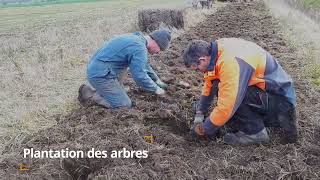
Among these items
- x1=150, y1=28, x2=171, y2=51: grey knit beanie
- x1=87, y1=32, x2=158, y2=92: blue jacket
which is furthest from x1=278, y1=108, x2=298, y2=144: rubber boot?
x1=87, y1=32, x2=158, y2=92: blue jacket

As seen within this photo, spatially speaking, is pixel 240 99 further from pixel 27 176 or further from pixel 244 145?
pixel 27 176

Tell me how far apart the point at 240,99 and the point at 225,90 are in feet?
0.62

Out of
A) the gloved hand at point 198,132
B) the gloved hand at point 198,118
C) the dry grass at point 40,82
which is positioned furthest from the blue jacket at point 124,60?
the gloved hand at point 198,132

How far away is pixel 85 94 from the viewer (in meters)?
7.09

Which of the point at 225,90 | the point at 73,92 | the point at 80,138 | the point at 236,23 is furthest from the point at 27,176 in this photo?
the point at 236,23

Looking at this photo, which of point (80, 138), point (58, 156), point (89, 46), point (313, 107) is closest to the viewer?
point (58, 156)

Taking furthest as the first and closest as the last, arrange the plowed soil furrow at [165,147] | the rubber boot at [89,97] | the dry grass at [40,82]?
the rubber boot at [89,97]
the dry grass at [40,82]
the plowed soil furrow at [165,147]

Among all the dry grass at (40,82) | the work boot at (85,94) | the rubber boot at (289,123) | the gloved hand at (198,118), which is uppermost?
the rubber boot at (289,123)

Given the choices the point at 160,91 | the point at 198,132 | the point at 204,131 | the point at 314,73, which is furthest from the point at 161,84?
the point at 314,73

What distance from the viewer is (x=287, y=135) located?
5.28 m

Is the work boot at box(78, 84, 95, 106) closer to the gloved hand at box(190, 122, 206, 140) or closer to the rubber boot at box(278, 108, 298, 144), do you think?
the gloved hand at box(190, 122, 206, 140)

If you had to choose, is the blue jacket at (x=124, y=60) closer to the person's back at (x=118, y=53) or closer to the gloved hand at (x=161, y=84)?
the person's back at (x=118, y=53)

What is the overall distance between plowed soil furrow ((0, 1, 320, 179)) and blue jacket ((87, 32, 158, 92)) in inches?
19.2

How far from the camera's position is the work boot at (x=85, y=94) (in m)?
7.00
